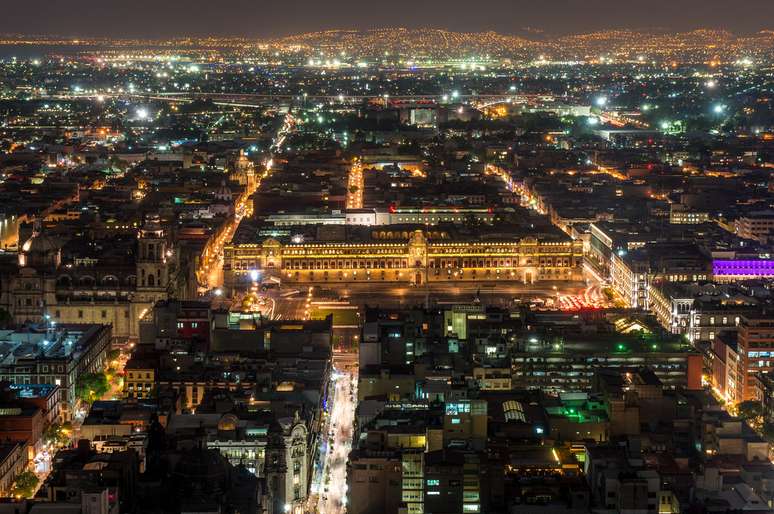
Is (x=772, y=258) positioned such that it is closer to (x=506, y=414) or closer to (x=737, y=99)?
(x=506, y=414)

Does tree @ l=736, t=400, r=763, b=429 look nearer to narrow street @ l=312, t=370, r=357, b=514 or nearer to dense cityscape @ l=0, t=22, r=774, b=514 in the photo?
dense cityscape @ l=0, t=22, r=774, b=514

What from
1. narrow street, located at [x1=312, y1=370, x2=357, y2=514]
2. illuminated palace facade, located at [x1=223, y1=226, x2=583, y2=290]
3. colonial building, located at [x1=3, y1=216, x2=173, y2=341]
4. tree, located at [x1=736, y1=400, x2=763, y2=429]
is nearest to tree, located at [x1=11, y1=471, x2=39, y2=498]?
narrow street, located at [x1=312, y1=370, x2=357, y2=514]

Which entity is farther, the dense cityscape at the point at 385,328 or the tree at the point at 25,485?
the tree at the point at 25,485

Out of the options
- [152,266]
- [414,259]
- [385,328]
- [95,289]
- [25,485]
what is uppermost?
[414,259]

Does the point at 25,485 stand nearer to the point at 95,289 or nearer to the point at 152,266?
the point at 152,266

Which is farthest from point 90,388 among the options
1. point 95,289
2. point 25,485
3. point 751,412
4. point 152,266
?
point 751,412

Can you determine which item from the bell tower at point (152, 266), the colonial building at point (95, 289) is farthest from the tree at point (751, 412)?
the bell tower at point (152, 266)

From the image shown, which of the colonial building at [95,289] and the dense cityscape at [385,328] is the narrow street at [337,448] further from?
the colonial building at [95,289]
